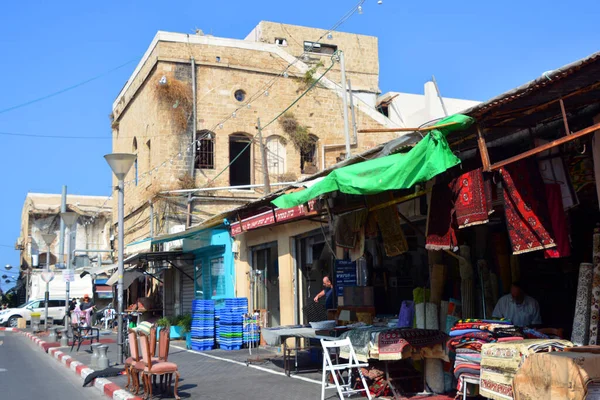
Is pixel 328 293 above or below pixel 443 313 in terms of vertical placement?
above

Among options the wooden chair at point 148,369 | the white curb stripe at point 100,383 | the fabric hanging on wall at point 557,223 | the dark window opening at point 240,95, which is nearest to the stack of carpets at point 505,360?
the fabric hanging on wall at point 557,223

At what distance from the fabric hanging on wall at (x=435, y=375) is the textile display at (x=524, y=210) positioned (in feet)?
8.11

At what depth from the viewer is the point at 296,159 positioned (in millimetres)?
26438

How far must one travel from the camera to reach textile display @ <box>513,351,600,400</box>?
5238mm

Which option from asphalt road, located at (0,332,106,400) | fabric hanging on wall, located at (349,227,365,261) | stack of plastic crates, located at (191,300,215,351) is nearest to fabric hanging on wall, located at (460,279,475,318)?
fabric hanging on wall, located at (349,227,365,261)

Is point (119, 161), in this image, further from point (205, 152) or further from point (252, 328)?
point (205, 152)

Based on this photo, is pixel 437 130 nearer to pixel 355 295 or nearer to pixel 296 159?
pixel 355 295

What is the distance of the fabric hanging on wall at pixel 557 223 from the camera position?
22.5 feet

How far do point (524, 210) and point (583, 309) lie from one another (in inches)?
51.2

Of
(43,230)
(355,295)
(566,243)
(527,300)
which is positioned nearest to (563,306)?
(527,300)

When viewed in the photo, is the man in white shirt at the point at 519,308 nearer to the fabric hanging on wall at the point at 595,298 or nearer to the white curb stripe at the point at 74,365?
the fabric hanging on wall at the point at 595,298

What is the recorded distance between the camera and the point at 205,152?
85.0 ft

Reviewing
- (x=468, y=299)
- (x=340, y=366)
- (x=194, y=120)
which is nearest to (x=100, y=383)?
(x=340, y=366)

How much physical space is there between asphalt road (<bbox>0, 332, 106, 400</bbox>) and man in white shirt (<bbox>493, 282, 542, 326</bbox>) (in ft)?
22.1
